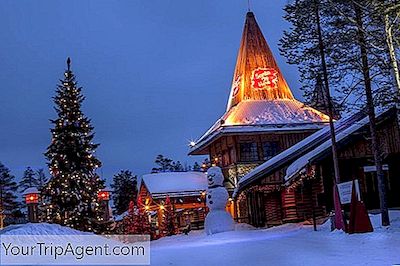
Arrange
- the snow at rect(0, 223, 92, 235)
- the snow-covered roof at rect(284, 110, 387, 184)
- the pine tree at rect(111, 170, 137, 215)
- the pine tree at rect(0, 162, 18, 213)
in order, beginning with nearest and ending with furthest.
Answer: the snow at rect(0, 223, 92, 235) < the snow-covered roof at rect(284, 110, 387, 184) < the pine tree at rect(0, 162, 18, 213) < the pine tree at rect(111, 170, 137, 215)

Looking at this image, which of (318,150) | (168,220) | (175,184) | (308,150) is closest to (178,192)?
(175,184)

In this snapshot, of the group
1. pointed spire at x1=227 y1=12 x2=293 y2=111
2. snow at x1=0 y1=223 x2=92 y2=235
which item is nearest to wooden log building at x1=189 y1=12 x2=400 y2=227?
pointed spire at x1=227 y1=12 x2=293 y2=111

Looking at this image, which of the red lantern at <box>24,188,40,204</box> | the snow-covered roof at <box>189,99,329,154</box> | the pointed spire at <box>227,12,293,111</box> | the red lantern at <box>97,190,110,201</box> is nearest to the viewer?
the red lantern at <box>24,188,40,204</box>

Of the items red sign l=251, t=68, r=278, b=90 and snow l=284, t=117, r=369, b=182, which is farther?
red sign l=251, t=68, r=278, b=90

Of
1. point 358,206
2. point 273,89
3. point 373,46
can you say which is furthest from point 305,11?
point 273,89

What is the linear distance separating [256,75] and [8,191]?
3500 cm

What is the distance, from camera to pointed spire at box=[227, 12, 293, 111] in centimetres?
3522

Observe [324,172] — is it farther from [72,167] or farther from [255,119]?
[72,167]

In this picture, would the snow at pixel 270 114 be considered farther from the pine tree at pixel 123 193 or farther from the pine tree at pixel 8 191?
the pine tree at pixel 8 191

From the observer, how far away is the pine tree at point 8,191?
5454 cm

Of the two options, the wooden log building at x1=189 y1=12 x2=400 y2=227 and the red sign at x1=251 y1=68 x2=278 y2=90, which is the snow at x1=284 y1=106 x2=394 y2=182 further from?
the red sign at x1=251 y1=68 x2=278 y2=90

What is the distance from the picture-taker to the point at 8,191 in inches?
2267

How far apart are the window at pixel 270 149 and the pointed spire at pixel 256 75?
12.1 ft
